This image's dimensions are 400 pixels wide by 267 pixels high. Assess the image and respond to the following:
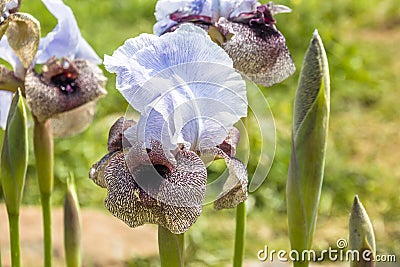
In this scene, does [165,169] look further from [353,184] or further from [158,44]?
[353,184]

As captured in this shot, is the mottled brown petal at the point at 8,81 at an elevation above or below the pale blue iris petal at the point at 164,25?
below

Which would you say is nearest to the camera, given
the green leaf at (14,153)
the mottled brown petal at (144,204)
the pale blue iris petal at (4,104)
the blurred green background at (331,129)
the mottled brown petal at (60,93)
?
the mottled brown petal at (144,204)

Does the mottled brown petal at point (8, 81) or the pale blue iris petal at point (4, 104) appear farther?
the pale blue iris petal at point (4, 104)

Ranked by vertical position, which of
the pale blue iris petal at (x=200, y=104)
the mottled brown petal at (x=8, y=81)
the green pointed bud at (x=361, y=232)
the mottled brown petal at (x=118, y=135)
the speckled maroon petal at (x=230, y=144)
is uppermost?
the pale blue iris petal at (x=200, y=104)

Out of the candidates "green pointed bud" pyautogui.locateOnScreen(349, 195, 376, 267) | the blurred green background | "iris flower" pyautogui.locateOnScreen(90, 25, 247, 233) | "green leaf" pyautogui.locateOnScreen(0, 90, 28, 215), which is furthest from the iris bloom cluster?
the blurred green background

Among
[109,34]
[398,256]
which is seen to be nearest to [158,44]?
[398,256]

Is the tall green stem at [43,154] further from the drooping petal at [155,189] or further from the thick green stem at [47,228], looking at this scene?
the drooping petal at [155,189]

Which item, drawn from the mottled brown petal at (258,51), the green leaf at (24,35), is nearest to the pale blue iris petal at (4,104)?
the green leaf at (24,35)
